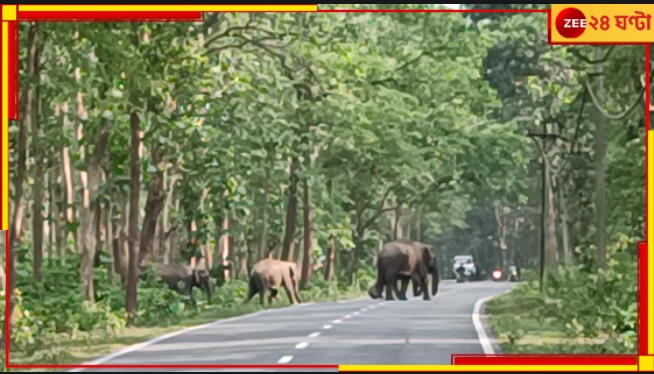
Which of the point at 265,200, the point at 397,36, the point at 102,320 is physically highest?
the point at 397,36

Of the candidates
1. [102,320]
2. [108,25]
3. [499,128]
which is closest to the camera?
[499,128]

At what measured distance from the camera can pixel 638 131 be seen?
2986 cm

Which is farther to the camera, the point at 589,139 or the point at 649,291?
the point at 589,139

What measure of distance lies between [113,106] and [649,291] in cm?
1391

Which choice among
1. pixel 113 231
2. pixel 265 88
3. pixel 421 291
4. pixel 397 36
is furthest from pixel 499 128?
pixel 113 231

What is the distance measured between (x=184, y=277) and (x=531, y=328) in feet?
48.0

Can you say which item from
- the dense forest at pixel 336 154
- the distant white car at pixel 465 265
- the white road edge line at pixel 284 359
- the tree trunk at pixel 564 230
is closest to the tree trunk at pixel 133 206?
the dense forest at pixel 336 154

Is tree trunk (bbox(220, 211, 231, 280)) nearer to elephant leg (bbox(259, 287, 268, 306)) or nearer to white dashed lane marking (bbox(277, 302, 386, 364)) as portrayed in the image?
elephant leg (bbox(259, 287, 268, 306))

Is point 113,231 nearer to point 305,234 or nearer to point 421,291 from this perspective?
point 421,291

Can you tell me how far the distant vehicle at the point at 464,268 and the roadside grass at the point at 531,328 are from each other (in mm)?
1364

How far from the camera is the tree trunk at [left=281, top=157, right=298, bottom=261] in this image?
25.4m

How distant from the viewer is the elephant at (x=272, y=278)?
28.1m

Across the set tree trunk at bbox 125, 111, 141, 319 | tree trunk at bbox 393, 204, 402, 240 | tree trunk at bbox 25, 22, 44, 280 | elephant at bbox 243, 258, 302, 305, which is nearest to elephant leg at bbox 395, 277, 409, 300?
elephant at bbox 243, 258, 302, 305

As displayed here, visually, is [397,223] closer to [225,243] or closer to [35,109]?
[35,109]
